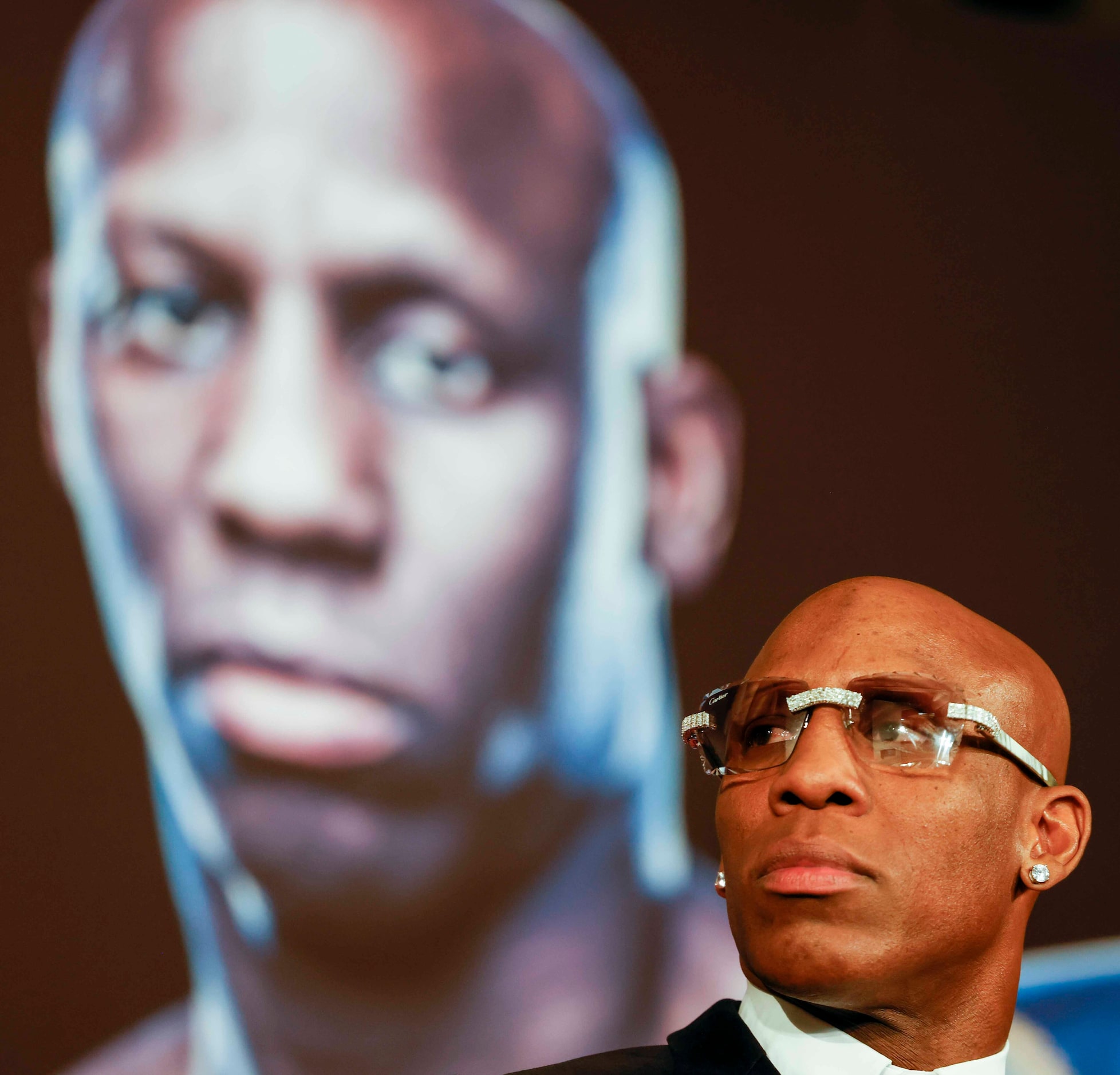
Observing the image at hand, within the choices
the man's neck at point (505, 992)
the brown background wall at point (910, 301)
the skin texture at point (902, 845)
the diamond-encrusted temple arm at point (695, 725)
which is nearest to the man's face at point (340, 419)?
the man's neck at point (505, 992)

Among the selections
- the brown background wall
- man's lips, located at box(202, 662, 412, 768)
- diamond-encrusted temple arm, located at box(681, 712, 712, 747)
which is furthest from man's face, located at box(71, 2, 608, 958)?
diamond-encrusted temple arm, located at box(681, 712, 712, 747)

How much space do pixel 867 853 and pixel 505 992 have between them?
3.66 ft

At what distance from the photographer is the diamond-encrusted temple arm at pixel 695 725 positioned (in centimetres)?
171

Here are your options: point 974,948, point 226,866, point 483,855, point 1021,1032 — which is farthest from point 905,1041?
point 1021,1032

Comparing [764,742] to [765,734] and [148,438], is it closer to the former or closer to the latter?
[765,734]

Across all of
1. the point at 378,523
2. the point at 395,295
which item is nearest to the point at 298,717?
the point at 378,523

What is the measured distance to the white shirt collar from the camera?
1535mm

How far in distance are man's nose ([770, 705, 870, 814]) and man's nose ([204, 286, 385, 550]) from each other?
1.06m

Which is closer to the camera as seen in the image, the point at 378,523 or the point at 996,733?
the point at 996,733

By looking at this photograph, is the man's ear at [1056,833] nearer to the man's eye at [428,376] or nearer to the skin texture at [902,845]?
the skin texture at [902,845]

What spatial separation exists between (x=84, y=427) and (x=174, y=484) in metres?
0.18

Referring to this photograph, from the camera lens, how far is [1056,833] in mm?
1671

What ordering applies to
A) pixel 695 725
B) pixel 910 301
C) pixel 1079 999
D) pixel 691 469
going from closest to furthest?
pixel 695 725, pixel 691 469, pixel 1079 999, pixel 910 301

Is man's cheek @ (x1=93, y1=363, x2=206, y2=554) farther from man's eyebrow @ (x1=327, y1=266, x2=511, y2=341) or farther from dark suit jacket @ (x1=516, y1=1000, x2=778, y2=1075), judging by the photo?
dark suit jacket @ (x1=516, y1=1000, x2=778, y2=1075)
